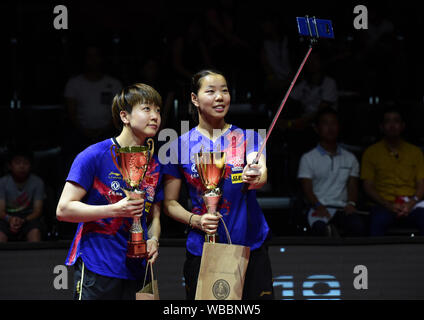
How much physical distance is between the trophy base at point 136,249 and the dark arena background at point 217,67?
90.1 inches

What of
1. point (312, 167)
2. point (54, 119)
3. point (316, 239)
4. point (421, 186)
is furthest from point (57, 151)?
point (421, 186)

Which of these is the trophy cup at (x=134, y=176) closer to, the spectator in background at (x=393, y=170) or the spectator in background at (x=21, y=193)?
the spectator in background at (x=21, y=193)

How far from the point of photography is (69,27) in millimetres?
7629

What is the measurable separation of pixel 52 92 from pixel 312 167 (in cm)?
343

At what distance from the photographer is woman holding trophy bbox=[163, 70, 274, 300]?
2947mm

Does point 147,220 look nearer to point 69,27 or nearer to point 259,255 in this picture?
point 259,255

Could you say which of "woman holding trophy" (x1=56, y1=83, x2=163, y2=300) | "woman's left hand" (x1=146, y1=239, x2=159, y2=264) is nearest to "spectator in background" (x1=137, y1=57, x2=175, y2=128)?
"woman holding trophy" (x1=56, y1=83, x2=163, y2=300)

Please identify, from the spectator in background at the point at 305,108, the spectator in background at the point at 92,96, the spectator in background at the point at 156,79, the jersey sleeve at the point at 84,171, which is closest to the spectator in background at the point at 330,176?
the spectator in background at the point at 305,108

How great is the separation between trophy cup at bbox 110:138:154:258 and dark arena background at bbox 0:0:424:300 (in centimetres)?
230

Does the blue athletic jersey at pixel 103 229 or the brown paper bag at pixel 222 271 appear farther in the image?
the blue athletic jersey at pixel 103 229

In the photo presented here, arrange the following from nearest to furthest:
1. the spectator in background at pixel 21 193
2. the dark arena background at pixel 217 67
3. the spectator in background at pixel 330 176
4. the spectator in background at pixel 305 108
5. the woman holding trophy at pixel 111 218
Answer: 1. the woman holding trophy at pixel 111 218
2. the spectator in background at pixel 21 193
3. the spectator in background at pixel 330 176
4. the dark arena background at pixel 217 67
5. the spectator in background at pixel 305 108

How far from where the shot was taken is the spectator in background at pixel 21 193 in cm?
507

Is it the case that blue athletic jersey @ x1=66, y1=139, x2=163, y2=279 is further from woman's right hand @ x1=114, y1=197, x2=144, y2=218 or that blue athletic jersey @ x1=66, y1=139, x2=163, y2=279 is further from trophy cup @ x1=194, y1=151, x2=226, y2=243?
trophy cup @ x1=194, y1=151, x2=226, y2=243

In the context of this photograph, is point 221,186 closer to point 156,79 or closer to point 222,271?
point 222,271
